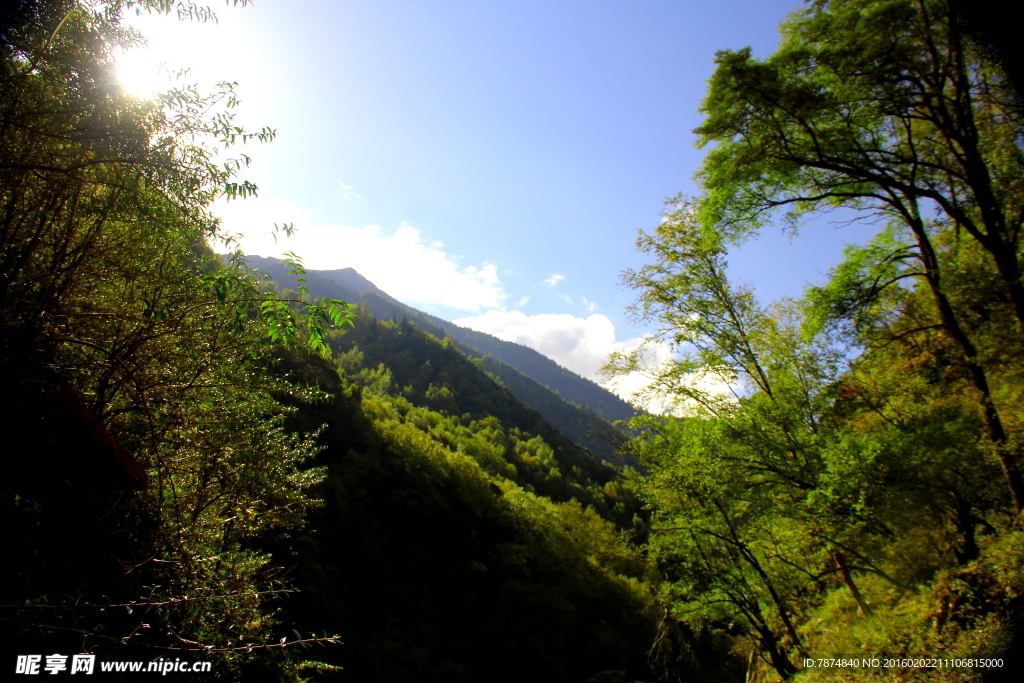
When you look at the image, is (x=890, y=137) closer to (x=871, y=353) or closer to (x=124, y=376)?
(x=871, y=353)

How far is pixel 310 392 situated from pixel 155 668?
2814mm

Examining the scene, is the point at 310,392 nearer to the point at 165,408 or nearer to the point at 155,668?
the point at 165,408

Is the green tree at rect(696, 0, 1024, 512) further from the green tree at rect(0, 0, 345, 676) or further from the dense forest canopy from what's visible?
the green tree at rect(0, 0, 345, 676)

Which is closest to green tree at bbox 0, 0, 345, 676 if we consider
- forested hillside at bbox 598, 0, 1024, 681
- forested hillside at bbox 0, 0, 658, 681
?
forested hillside at bbox 0, 0, 658, 681

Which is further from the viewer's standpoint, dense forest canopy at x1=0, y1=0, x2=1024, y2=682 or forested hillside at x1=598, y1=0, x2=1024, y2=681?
forested hillside at x1=598, y1=0, x2=1024, y2=681

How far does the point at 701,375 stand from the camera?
6.65 meters

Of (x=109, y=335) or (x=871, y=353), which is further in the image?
(x=871, y=353)

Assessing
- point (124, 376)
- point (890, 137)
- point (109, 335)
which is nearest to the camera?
point (124, 376)

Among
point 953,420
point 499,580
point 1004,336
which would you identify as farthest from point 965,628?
point 499,580

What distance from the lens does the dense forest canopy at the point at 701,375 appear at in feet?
10.4

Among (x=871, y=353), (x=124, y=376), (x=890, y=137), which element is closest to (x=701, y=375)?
(x=871, y=353)

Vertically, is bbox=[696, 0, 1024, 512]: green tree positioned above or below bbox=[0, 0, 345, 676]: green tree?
above

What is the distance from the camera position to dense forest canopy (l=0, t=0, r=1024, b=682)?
316 centimetres

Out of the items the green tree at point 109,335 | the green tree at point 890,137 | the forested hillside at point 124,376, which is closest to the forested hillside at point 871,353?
the green tree at point 890,137
